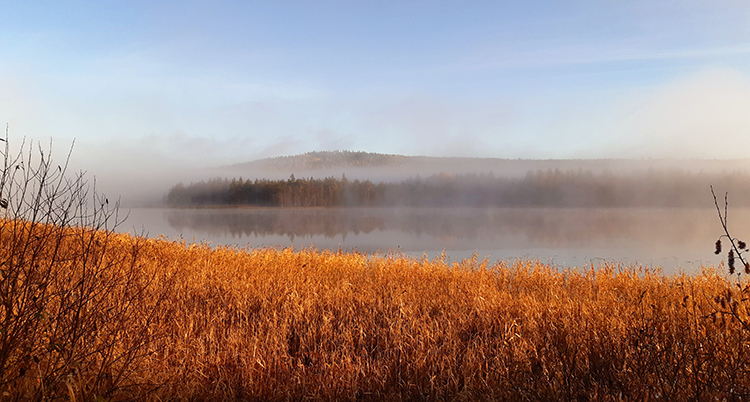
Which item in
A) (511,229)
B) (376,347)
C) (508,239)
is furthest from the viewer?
(511,229)

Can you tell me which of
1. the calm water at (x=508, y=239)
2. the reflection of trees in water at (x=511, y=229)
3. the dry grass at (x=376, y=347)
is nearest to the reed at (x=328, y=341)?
the dry grass at (x=376, y=347)

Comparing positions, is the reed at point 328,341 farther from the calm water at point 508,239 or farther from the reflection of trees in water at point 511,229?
the reflection of trees in water at point 511,229

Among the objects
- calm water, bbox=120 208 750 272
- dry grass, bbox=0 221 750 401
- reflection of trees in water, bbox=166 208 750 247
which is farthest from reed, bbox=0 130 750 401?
reflection of trees in water, bbox=166 208 750 247

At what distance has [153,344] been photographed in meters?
4.50

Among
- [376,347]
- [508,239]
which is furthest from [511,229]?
[376,347]

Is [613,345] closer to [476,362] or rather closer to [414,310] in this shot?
[476,362]

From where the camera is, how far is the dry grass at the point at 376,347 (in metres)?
3.47

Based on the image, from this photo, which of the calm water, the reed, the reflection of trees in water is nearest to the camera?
the reed

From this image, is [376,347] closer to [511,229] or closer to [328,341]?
Answer: [328,341]

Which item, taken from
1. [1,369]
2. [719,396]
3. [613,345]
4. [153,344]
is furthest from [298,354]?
[719,396]

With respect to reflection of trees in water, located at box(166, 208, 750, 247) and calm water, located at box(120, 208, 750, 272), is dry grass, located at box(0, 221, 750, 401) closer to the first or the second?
calm water, located at box(120, 208, 750, 272)

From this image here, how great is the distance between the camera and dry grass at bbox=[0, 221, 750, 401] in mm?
3475

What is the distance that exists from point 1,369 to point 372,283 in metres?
6.25

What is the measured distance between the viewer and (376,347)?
192 inches
